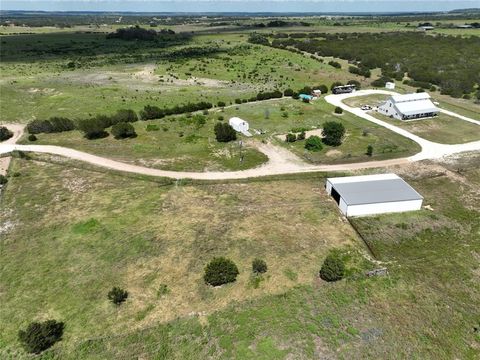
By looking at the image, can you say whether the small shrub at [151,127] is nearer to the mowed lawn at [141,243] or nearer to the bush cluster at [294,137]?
the mowed lawn at [141,243]

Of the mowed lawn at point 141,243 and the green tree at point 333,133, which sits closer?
the mowed lawn at point 141,243

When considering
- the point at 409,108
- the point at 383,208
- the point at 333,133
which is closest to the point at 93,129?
the point at 333,133

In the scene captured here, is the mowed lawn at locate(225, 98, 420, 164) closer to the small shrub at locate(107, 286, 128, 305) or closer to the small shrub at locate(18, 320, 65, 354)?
the small shrub at locate(107, 286, 128, 305)

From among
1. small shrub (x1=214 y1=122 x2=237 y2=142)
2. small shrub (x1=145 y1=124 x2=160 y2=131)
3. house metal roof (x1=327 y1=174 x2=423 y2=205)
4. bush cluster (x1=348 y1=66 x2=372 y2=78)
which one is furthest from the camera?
bush cluster (x1=348 y1=66 x2=372 y2=78)

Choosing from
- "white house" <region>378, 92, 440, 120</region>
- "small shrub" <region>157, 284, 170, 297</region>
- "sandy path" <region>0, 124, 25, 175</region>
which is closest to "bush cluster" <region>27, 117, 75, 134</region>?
"sandy path" <region>0, 124, 25, 175</region>

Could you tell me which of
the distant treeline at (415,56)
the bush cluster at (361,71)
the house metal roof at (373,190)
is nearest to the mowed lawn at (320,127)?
the house metal roof at (373,190)
